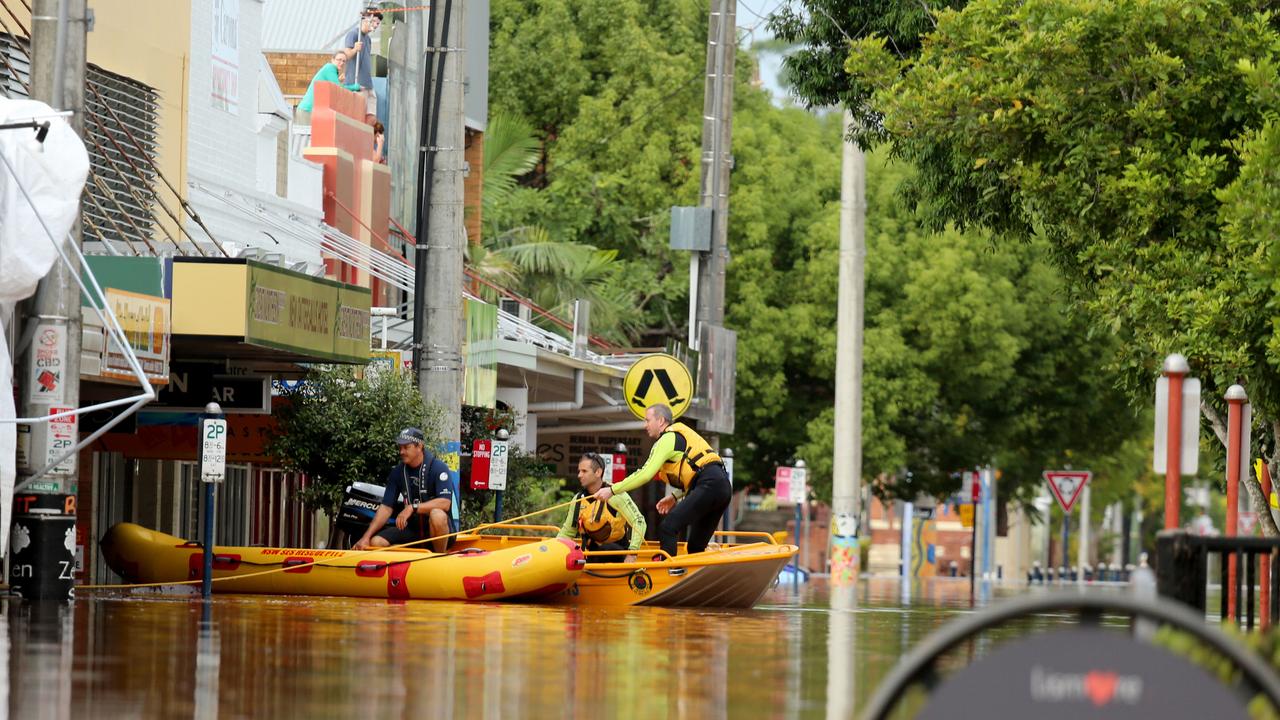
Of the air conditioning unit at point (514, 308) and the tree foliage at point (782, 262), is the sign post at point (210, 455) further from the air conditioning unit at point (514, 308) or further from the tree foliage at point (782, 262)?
the tree foliage at point (782, 262)

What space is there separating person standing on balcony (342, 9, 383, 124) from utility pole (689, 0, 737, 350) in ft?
→ 15.9

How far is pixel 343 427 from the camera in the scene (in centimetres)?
2550

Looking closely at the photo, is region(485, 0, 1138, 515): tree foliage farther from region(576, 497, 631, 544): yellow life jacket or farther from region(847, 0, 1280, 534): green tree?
region(847, 0, 1280, 534): green tree

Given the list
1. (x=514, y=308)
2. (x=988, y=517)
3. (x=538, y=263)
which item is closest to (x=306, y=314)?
(x=514, y=308)

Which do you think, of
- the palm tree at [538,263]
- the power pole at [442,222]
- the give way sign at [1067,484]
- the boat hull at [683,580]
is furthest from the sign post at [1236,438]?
the give way sign at [1067,484]

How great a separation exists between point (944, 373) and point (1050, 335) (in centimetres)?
378

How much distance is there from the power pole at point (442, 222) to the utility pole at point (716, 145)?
10.1 metres

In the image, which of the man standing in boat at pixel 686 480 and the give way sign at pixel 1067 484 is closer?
the man standing in boat at pixel 686 480

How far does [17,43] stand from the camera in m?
23.2

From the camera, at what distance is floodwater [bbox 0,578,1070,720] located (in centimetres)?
1002

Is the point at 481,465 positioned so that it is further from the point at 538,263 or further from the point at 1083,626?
the point at 1083,626

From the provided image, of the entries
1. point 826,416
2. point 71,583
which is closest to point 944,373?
point 826,416

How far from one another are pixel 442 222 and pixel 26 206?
280 inches

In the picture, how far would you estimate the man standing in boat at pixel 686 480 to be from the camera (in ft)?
71.1
